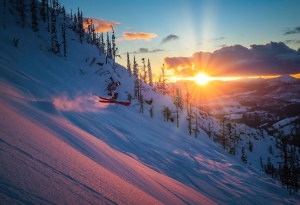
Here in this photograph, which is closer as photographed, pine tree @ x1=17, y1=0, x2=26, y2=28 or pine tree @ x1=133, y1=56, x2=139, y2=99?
pine tree @ x1=17, y1=0, x2=26, y2=28

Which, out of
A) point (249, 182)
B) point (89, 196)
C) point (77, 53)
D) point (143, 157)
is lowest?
point (249, 182)

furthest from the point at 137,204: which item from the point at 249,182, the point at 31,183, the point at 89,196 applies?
the point at 249,182

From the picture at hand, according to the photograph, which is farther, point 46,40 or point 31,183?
point 46,40

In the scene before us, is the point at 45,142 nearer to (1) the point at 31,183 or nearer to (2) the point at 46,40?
(1) the point at 31,183

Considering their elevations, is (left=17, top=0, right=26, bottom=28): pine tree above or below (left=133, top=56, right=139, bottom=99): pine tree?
above

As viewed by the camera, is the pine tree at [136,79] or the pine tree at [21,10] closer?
the pine tree at [21,10]

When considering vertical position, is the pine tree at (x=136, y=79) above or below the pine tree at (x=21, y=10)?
below

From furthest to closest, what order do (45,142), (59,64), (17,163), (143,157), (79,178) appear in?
(59,64) → (143,157) → (45,142) → (79,178) → (17,163)

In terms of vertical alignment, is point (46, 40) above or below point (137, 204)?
above

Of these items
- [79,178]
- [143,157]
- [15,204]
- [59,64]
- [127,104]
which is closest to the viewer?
[15,204]

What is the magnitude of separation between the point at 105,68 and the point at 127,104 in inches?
664

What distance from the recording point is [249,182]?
25625 mm

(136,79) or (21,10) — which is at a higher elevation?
(21,10)

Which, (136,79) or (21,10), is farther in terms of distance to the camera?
(136,79)
